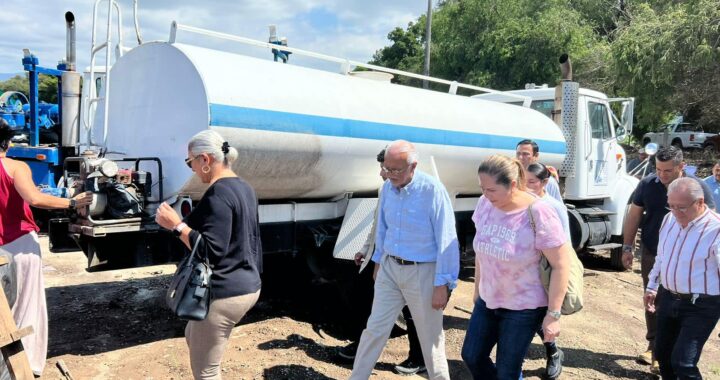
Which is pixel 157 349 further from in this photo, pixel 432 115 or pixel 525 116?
pixel 525 116

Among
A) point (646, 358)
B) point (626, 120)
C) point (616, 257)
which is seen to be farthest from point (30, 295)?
point (616, 257)

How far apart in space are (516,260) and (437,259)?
2.17ft

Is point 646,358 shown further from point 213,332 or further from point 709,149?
point 709,149

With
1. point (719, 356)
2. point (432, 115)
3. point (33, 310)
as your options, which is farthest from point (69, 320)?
point (719, 356)

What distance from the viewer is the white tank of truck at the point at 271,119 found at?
444 centimetres

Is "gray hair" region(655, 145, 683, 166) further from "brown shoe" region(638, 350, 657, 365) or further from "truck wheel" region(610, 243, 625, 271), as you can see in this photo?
"truck wheel" region(610, 243, 625, 271)

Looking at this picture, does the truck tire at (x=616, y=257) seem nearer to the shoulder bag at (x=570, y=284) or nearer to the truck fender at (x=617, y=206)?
the truck fender at (x=617, y=206)

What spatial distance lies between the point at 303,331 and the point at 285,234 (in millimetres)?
995

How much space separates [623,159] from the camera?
30.6 feet

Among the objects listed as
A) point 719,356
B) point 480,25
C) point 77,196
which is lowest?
point 719,356

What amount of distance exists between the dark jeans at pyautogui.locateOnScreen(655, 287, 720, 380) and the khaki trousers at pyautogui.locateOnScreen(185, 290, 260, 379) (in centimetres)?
→ 271

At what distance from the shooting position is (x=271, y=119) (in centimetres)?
459

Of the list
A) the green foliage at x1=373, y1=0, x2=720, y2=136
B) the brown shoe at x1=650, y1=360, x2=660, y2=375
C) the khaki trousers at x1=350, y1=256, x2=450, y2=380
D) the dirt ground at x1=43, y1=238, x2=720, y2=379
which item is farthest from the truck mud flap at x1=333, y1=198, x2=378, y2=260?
the green foliage at x1=373, y1=0, x2=720, y2=136

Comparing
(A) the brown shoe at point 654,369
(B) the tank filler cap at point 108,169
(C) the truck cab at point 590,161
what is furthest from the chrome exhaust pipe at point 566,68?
(B) the tank filler cap at point 108,169
